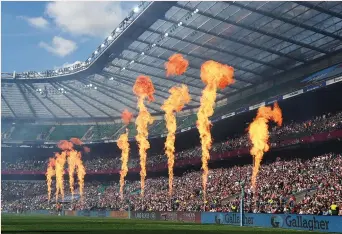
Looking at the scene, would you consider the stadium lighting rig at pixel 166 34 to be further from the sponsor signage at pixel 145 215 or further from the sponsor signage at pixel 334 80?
the sponsor signage at pixel 145 215

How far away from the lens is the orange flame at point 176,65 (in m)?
53.8

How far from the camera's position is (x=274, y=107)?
50594 millimetres

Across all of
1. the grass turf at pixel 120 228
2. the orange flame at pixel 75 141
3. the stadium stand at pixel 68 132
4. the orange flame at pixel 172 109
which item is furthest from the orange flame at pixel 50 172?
the grass turf at pixel 120 228

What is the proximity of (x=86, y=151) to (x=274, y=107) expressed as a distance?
51510 mm

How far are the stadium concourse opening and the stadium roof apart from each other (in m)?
0.19

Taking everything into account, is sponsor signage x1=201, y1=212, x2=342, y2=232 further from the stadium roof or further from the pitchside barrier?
the stadium roof

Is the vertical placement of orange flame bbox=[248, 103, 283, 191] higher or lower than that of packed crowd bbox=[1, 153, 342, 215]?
higher

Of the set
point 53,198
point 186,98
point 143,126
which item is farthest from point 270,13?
point 53,198

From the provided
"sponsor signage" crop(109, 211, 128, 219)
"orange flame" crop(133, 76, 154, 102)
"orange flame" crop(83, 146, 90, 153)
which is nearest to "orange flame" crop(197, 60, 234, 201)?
"orange flame" crop(133, 76, 154, 102)

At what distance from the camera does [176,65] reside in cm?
5622

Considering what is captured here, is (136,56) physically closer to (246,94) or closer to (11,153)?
(246,94)

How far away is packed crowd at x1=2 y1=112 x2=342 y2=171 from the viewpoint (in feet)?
146

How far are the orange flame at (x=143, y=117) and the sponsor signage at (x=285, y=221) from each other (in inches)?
1198

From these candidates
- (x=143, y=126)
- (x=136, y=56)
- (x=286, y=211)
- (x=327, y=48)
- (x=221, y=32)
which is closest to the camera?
(x=286, y=211)
